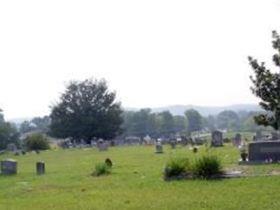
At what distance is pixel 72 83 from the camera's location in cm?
9531

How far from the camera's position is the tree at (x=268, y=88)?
24484 mm

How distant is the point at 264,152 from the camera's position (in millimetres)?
26750

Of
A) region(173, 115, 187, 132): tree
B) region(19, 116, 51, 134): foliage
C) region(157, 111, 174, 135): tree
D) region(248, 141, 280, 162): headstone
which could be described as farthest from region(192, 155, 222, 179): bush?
region(19, 116, 51, 134): foliage

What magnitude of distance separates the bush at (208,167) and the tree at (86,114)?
6831 cm

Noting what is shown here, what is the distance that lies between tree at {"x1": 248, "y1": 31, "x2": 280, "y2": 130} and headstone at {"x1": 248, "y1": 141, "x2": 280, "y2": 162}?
1548mm

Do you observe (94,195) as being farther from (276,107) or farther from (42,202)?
(276,107)

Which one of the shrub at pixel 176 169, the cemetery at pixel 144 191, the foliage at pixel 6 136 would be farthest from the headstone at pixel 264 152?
the foliage at pixel 6 136

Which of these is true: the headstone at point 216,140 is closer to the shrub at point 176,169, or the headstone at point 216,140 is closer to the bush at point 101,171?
the bush at point 101,171

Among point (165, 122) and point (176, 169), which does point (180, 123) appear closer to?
point (165, 122)

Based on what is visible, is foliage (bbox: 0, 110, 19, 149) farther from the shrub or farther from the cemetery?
the shrub

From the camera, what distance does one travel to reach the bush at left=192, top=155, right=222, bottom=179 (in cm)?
2077

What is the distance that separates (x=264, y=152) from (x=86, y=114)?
213 ft

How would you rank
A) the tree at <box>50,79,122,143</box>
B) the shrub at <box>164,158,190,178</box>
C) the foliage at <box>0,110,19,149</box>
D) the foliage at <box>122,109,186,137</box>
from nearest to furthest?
1. the shrub at <box>164,158,190,178</box>
2. the tree at <box>50,79,122,143</box>
3. the foliage at <box>0,110,19,149</box>
4. the foliage at <box>122,109,186,137</box>

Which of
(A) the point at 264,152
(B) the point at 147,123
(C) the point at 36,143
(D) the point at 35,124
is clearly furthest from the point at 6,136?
(D) the point at 35,124
